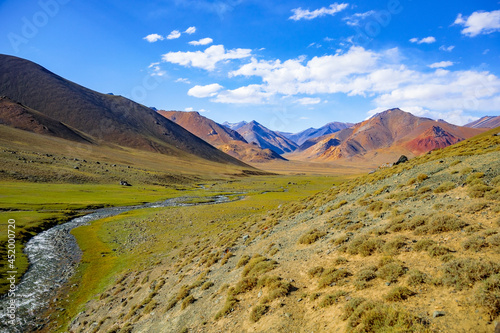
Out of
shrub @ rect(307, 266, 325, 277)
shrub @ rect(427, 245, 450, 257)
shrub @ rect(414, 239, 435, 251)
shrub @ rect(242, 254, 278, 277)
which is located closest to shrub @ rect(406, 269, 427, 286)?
shrub @ rect(427, 245, 450, 257)

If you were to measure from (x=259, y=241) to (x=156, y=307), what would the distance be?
32.4 feet

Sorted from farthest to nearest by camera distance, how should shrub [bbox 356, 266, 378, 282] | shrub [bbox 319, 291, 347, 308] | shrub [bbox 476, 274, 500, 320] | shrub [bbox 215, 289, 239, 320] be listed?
shrub [bbox 215, 289, 239, 320] → shrub [bbox 356, 266, 378, 282] → shrub [bbox 319, 291, 347, 308] → shrub [bbox 476, 274, 500, 320]

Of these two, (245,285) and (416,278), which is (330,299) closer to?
(416,278)

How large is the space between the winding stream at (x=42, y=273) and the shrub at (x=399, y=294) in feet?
71.4

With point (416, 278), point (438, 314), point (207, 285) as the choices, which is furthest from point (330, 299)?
point (207, 285)

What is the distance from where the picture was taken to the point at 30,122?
172 m

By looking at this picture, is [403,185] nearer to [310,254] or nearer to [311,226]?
[311,226]

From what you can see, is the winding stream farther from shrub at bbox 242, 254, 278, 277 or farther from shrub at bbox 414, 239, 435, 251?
shrub at bbox 414, 239, 435, 251

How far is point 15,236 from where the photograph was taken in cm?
3228

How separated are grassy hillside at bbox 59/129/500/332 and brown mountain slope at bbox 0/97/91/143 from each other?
19228 cm

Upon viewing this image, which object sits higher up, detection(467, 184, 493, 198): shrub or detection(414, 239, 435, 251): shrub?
detection(467, 184, 493, 198): shrub

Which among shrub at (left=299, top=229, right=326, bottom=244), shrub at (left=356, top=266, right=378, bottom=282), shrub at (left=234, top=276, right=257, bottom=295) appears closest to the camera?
shrub at (left=356, top=266, right=378, bottom=282)

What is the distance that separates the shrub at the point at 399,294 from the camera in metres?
8.98

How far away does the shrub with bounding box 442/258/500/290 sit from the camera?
27.3 ft
